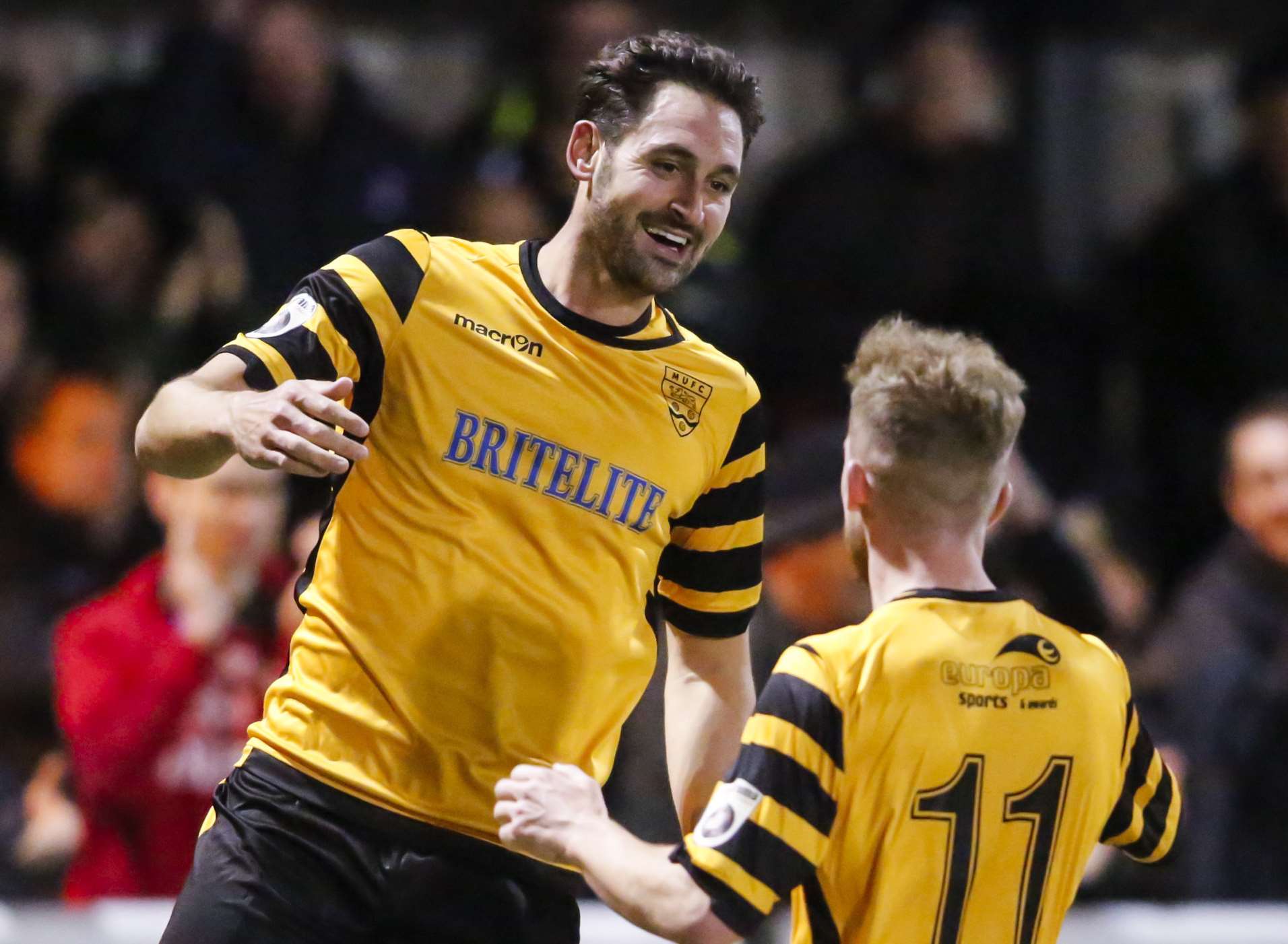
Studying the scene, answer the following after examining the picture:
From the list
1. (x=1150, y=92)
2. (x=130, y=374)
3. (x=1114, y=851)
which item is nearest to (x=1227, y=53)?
(x=1150, y=92)

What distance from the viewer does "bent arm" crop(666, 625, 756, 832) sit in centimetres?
357

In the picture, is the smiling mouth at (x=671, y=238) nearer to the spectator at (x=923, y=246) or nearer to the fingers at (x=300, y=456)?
the fingers at (x=300, y=456)

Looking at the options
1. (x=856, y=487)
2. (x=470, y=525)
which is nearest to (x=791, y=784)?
(x=856, y=487)

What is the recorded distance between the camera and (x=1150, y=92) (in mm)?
8453

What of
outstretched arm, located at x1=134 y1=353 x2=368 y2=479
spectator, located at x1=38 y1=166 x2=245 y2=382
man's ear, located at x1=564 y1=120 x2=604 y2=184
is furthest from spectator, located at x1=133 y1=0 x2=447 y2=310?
outstretched arm, located at x1=134 y1=353 x2=368 y2=479

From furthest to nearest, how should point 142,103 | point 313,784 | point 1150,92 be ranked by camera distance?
point 1150,92 < point 142,103 < point 313,784

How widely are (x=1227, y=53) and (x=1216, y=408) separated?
2052 mm

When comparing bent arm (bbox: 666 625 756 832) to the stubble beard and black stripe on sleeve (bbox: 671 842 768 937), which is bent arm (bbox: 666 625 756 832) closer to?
the stubble beard

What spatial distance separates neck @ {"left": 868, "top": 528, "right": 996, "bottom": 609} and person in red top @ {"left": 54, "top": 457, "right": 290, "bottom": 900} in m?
2.68

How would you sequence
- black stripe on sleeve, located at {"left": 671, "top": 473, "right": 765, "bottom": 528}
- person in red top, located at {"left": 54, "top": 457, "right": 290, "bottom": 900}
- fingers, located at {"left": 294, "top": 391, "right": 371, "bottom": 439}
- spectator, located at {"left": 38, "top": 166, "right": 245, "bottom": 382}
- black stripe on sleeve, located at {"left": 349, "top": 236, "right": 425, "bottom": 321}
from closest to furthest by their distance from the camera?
1. fingers, located at {"left": 294, "top": 391, "right": 371, "bottom": 439}
2. black stripe on sleeve, located at {"left": 349, "top": 236, "right": 425, "bottom": 321}
3. black stripe on sleeve, located at {"left": 671, "top": 473, "right": 765, "bottom": 528}
4. person in red top, located at {"left": 54, "top": 457, "right": 290, "bottom": 900}
5. spectator, located at {"left": 38, "top": 166, "right": 245, "bottom": 382}

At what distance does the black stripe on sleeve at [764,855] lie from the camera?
269 centimetres

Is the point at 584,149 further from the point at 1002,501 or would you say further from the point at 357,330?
the point at 1002,501

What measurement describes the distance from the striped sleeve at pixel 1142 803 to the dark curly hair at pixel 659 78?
4.10 feet

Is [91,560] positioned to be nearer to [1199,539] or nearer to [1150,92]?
[1199,539]
